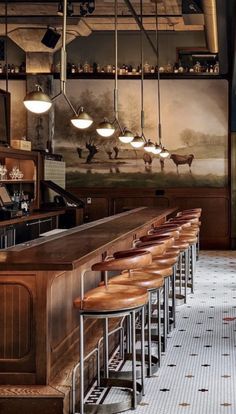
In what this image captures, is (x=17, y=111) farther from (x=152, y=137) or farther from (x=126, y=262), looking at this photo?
(x=126, y=262)

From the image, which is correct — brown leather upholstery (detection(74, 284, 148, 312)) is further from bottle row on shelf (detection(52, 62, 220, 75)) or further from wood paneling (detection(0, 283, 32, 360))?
bottle row on shelf (detection(52, 62, 220, 75))

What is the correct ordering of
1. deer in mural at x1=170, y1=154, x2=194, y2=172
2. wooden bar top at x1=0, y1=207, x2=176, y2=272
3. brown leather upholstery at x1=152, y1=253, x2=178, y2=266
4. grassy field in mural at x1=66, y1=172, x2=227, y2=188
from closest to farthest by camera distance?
wooden bar top at x1=0, y1=207, x2=176, y2=272
brown leather upholstery at x1=152, y1=253, x2=178, y2=266
deer in mural at x1=170, y1=154, x2=194, y2=172
grassy field in mural at x1=66, y1=172, x2=227, y2=188

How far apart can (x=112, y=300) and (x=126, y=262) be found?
33 centimetres

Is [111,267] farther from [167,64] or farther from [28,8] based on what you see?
[167,64]

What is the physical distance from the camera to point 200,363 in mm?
5375

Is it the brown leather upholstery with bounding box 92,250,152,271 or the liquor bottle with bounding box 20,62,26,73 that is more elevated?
the liquor bottle with bounding box 20,62,26,73

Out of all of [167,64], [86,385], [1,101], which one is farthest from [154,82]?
[86,385]

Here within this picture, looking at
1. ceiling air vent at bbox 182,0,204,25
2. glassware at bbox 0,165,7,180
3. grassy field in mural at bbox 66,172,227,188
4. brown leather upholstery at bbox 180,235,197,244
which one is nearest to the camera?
brown leather upholstery at bbox 180,235,197,244

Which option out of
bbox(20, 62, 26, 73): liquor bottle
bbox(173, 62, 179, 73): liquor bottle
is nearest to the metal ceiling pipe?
bbox(173, 62, 179, 73): liquor bottle

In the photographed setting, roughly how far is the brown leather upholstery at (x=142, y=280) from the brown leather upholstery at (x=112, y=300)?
282mm

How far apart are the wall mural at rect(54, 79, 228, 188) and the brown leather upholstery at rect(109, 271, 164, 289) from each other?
10.0 meters

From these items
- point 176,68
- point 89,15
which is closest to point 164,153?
point 176,68

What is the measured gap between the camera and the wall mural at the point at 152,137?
47.9 ft

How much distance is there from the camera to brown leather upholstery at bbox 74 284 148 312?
395 centimetres
